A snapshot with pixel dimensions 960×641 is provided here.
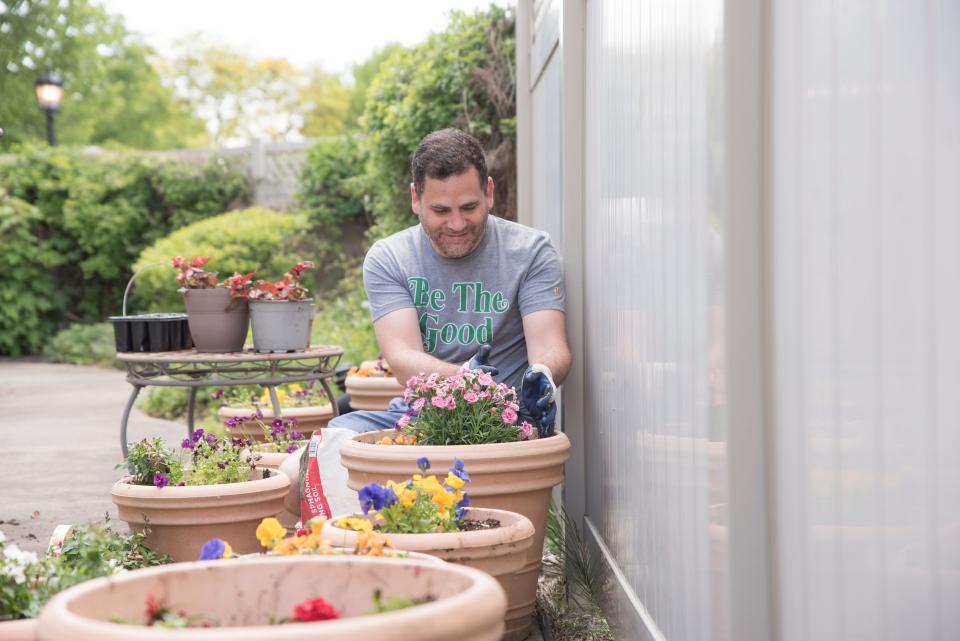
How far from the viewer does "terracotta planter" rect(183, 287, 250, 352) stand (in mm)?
4070

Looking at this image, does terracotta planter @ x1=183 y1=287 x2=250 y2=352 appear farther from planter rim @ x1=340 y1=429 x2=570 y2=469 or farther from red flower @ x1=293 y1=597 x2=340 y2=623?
red flower @ x1=293 y1=597 x2=340 y2=623

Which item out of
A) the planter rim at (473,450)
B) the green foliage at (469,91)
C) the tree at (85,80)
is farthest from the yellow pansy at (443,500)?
the tree at (85,80)

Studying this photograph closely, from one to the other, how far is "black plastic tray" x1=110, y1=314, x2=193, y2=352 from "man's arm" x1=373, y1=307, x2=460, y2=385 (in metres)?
1.10

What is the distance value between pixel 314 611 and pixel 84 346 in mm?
13504

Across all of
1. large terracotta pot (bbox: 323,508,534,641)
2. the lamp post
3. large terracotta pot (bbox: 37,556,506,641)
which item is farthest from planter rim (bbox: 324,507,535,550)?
the lamp post

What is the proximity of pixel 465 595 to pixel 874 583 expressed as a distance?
503 millimetres

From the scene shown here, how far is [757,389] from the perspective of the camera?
159 cm

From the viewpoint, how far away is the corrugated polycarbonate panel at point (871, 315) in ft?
4.02

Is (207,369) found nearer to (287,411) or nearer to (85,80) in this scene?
(287,411)

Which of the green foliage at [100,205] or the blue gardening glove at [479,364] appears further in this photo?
the green foliage at [100,205]

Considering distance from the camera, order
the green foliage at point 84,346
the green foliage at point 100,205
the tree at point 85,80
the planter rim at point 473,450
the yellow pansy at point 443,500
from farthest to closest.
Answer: the tree at point 85,80 → the green foliage at point 100,205 → the green foliage at point 84,346 → the planter rim at point 473,450 → the yellow pansy at point 443,500

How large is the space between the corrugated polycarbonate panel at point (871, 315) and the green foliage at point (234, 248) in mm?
10873

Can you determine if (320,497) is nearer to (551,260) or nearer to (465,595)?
(551,260)

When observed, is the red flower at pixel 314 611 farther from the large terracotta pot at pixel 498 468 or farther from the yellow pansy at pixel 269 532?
the large terracotta pot at pixel 498 468
